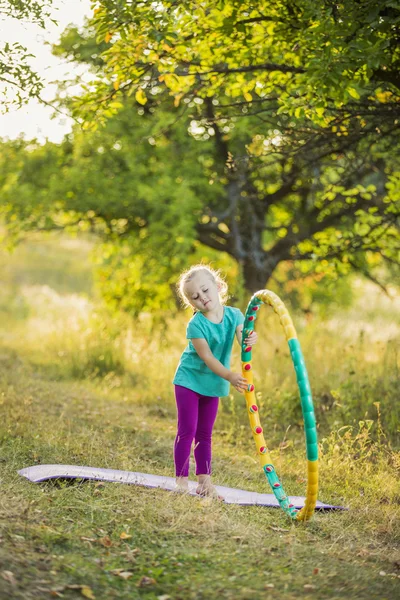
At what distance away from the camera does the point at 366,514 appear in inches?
190

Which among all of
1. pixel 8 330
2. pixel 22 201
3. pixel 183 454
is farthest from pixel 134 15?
pixel 8 330

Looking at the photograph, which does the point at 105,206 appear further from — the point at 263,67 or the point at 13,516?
the point at 13,516

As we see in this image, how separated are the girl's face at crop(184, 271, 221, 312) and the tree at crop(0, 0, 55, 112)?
231 cm

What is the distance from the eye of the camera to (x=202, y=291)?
15.6 ft

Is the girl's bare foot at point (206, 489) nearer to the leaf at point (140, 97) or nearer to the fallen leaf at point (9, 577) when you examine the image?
the fallen leaf at point (9, 577)

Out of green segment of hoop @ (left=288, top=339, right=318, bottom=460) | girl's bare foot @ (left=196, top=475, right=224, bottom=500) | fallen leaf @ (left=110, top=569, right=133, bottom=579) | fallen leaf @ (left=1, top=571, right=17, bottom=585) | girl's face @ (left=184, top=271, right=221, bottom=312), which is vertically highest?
girl's face @ (left=184, top=271, right=221, bottom=312)

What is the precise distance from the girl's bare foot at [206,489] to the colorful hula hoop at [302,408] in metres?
0.39

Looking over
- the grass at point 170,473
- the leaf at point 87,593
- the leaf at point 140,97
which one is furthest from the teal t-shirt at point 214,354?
the leaf at point 140,97

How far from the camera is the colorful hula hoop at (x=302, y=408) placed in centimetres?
405

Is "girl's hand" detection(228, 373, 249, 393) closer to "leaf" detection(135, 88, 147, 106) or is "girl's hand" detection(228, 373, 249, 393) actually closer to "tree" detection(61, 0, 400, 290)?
"tree" detection(61, 0, 400, 290)

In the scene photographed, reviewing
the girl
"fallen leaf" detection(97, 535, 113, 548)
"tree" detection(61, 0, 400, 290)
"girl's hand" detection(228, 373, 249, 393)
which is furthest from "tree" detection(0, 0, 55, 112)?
"fallen leaf" detection(97, 535, 113, 548)

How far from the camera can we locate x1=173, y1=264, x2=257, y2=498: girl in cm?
476

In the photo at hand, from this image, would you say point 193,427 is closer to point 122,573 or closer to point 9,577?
point 122,573

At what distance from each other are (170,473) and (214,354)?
123cm
